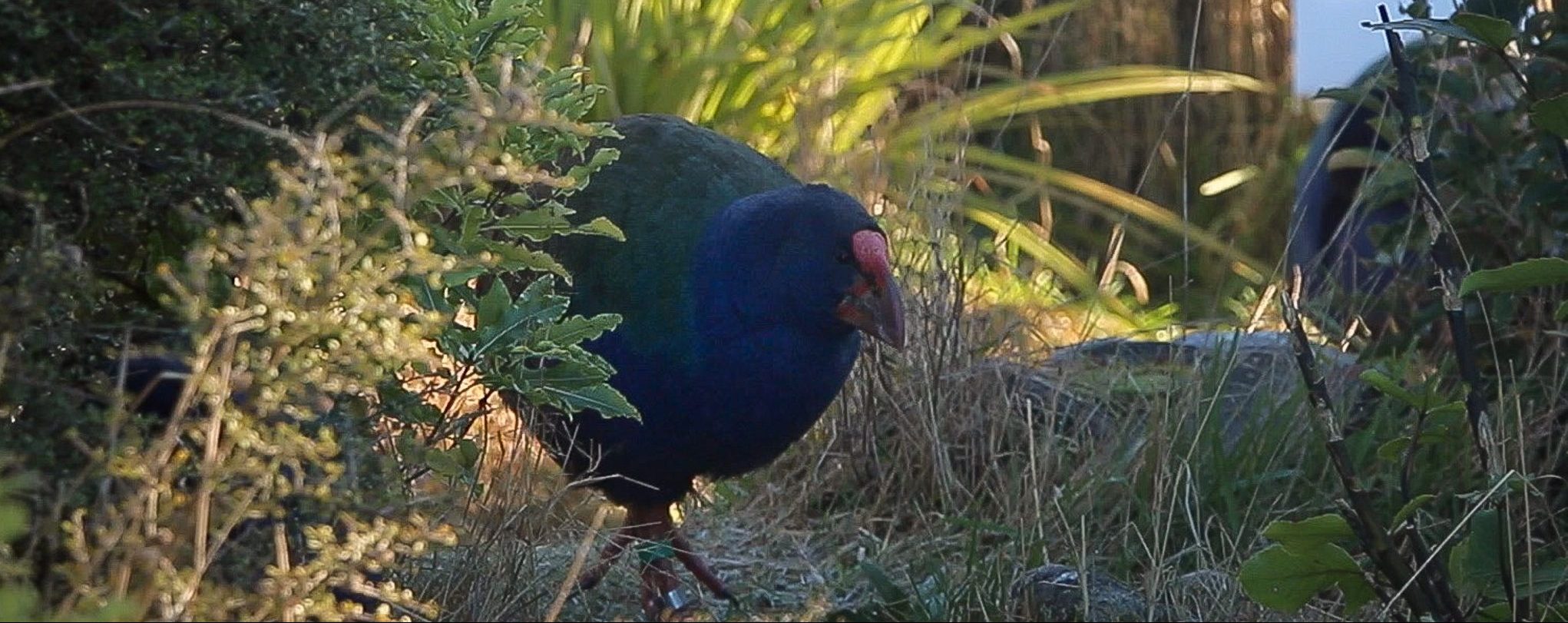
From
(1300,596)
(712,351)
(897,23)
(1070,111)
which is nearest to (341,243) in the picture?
(712,351)

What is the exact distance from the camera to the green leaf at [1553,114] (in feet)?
7.47

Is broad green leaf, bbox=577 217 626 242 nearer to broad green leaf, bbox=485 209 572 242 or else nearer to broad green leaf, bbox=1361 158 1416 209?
broad green leaf, bbox=485 209 572 242

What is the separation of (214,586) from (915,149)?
416cm

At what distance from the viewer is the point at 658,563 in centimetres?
309

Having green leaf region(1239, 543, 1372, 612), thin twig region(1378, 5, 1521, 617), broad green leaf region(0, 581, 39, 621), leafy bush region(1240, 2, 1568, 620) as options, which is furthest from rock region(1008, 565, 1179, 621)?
broad green leaf region(0, 581, 39, 621)

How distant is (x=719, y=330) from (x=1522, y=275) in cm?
116

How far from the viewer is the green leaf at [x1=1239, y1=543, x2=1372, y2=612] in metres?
2.33

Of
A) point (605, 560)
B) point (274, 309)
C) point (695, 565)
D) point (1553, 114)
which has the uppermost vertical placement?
point (1553, 114)

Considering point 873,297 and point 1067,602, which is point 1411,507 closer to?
point 1067,602

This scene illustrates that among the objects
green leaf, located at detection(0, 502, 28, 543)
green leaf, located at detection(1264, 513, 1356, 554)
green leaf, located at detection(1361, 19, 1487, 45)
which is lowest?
green leaf, located at detection(1264, 513, 1356, 554)

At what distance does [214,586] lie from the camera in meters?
1.89

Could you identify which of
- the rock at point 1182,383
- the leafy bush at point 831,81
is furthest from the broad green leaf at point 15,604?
the leafy bush at point 831,81

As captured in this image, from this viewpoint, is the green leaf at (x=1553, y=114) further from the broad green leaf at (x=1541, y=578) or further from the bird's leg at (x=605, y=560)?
the bird's leg at (x=605, y=560)

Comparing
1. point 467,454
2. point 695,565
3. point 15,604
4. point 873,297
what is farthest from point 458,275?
point 695,565
